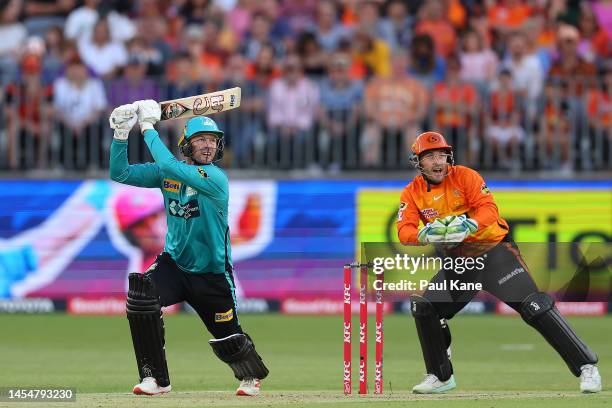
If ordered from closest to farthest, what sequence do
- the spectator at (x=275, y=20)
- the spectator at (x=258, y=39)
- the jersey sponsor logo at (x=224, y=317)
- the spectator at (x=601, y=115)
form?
the jersey sponsor logo at (x=224, y=317)
the spectator at (x=601, y=115)
the spectator at (x=258, y=39)
the spectator at (x=275, y=20)

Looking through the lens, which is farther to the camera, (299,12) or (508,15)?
(299,12)

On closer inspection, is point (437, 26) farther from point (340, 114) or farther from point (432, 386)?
point (432, 386)

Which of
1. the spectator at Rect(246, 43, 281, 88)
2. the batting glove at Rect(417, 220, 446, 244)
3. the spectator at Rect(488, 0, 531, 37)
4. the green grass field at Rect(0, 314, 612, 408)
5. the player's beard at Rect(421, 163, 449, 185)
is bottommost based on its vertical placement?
the green grass field at Rect(0, 314, 612, 408)

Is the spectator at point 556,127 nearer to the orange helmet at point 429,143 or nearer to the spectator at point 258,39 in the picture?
the spectator at point 258,39

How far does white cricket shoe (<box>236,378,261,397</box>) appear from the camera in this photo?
11.4 m

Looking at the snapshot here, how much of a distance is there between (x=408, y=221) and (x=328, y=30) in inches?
389

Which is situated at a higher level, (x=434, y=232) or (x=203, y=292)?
(x=434, y=232)

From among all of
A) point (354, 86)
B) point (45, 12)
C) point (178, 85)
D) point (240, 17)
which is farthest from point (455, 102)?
point (45, 12)

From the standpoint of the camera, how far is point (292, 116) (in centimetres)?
1984

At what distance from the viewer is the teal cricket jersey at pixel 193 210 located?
11242mm

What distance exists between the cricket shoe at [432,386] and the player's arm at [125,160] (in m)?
2.67

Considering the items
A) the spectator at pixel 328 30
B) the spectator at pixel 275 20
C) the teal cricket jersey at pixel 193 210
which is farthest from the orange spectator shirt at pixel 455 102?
the teal cricket jersey at pixel 193 210

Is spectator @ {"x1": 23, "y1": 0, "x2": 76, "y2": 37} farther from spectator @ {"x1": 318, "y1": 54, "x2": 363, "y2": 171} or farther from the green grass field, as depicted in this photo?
the green grass field

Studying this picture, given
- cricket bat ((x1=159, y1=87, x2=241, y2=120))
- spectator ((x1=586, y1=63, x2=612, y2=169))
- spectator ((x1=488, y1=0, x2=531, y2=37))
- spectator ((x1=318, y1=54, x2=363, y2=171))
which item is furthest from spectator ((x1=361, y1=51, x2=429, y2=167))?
cricket bat ((x1=159, y1=87, x2=241, y2=120))
